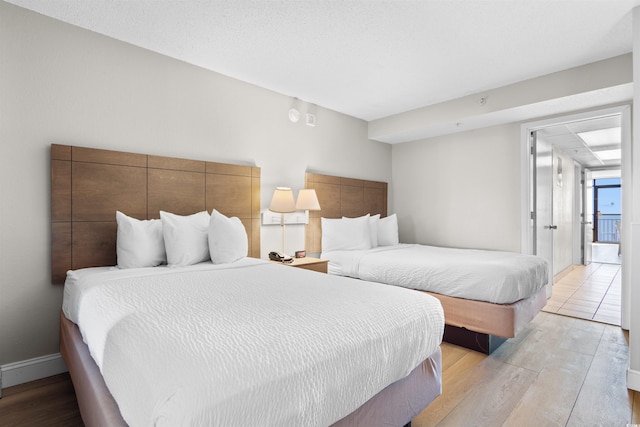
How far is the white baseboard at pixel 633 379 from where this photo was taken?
2043 millimetres

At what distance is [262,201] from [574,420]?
117 inches

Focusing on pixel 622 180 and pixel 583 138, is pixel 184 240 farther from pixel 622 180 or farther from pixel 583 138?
pixel 583 138

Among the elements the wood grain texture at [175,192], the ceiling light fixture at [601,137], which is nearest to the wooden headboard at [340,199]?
the wood grain texture at [175,192]

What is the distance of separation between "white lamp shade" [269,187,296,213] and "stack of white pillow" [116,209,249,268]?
71 cm

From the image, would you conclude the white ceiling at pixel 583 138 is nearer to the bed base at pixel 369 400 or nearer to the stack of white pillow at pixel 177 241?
the bed base at pixel 369 400

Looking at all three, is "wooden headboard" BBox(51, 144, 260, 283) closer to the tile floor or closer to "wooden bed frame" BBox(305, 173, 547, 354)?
"wooden bed frame" BBox(305, 173, 547, 354)

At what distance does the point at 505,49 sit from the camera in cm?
273

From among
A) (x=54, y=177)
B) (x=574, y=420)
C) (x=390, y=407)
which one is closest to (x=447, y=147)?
(x=574, y=420)

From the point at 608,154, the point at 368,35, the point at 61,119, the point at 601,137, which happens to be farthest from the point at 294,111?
the point at 608,154

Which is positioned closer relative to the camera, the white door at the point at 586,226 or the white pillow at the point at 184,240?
the white pillow at the point at 184,240

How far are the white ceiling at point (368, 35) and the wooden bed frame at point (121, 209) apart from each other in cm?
94

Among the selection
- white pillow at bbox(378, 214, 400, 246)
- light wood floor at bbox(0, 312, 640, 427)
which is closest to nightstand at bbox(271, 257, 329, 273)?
white pillow at bbox(378, 214, 400, 246)

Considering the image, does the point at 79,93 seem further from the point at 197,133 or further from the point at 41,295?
the point at 41,295

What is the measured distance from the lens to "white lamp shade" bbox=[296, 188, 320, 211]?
11.9 feet
